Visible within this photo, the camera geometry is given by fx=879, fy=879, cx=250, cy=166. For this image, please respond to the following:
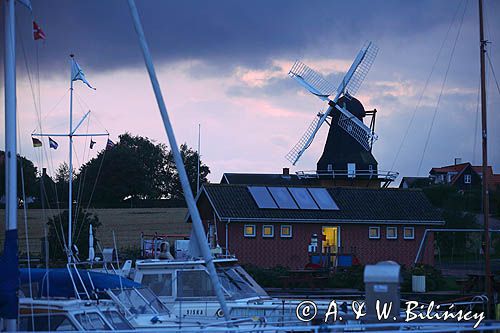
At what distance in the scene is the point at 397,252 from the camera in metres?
47.2

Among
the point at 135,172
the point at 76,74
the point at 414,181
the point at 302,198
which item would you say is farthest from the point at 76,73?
the point at 414,181

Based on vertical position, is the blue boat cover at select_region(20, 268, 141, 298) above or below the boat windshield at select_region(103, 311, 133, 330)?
above

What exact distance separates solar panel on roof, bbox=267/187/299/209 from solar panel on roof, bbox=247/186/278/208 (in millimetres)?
341

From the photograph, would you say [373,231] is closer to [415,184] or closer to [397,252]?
[397,252]

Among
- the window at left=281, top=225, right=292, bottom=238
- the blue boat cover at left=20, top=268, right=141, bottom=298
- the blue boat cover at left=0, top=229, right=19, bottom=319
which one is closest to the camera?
the blue boat cover at left=0, top=229, right=19, bottom=319

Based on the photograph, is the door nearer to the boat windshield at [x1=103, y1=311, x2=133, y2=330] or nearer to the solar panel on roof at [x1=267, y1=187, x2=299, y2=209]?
the solar panel on roof at [x1=267, y1=187, x2=299, y2=209]

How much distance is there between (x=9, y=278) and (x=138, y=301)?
15.9 feet

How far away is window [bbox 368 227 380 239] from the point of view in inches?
1854

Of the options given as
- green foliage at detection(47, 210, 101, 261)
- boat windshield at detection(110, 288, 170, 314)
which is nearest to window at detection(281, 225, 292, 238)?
green foliage at detection(47, 210, 101, 261)

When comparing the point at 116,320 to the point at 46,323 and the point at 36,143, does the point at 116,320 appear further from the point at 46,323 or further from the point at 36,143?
the point at 36,143

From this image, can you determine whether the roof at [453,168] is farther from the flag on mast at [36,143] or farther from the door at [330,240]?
the flag on mast at [36,143]

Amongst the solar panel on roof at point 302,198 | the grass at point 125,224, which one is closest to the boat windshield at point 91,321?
the solar panel on roof at point 302,198

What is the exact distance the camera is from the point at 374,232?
47.2 m

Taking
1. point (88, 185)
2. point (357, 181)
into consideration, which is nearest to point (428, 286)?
point (357, 181)
